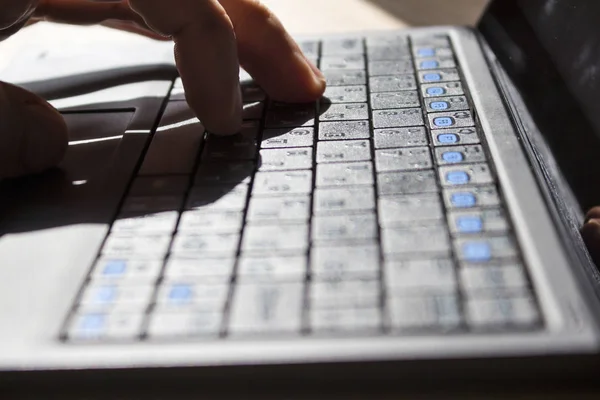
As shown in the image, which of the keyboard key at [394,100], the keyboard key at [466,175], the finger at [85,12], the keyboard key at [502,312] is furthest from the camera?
the finger at [85,12]

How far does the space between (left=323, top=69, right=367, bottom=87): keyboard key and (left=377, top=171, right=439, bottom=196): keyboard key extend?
15 centimetres

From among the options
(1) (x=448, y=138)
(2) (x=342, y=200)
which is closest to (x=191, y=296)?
(2) (x=342, y=200)

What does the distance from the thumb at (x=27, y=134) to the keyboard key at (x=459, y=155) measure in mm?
253

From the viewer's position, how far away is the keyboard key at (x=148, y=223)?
385 mm

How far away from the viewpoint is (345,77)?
556 mm

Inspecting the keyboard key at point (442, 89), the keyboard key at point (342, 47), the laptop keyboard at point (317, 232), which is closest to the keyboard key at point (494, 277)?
the laptop keyboard at point (317, 232)

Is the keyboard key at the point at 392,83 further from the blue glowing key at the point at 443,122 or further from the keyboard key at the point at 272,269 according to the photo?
the keyboard key at the point at 272,269

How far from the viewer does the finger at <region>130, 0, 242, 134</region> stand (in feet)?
1.41

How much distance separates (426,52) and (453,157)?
18 centimetres

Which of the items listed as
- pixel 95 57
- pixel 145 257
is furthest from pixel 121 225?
pixel 95 57

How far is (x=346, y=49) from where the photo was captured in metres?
0.60

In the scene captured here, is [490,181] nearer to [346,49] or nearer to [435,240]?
[435,240]

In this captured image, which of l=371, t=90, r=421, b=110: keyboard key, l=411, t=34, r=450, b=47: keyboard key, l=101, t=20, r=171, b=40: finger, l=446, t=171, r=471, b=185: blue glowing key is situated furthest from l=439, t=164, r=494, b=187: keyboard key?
l=101, t=20, r=171, b=40: finger

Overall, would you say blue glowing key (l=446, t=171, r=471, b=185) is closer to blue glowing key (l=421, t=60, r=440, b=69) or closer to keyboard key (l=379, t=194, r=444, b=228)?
keyboard key (l=379, t=194, r=444, b=228)
